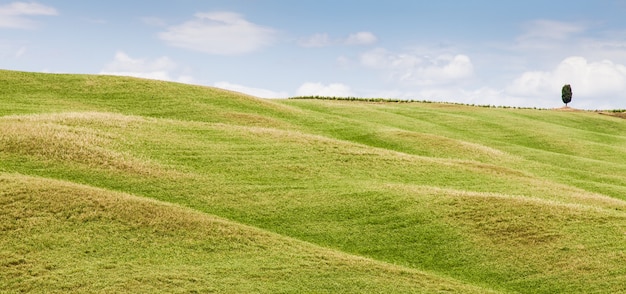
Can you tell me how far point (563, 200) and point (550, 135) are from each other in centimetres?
4010

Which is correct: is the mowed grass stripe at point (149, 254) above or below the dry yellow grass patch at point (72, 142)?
below

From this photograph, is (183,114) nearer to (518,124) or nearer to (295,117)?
(295,117)

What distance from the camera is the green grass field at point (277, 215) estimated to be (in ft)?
91.6

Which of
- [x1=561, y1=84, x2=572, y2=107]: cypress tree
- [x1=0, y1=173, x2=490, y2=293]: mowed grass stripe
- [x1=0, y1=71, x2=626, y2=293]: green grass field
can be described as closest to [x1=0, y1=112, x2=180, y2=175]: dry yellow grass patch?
[x1=0, y1=71, x2=626, y2=293]: green grass field

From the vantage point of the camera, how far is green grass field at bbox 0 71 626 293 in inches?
1099

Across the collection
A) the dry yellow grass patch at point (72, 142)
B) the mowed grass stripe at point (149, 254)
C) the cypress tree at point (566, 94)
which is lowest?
the mowed grass stripe at point (149, 254)

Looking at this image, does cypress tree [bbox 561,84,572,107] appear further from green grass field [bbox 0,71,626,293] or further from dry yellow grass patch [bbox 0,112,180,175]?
dry yellow grass patch [bbox 0,112,180,175]

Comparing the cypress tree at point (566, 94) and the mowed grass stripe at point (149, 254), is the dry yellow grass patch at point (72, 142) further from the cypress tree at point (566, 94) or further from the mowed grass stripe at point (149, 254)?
the cypress tree at point (566, 94)

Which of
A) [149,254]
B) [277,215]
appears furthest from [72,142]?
[149,254]

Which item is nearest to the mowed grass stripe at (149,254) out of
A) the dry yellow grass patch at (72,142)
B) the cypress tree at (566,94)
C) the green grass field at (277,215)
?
the green grass field at (277,215)

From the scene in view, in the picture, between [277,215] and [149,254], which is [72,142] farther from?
[149,254]

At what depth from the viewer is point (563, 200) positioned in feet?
142

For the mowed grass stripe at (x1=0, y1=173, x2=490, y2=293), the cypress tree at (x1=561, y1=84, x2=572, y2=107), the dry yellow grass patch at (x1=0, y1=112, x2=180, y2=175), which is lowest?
the mowed grass stripe at (x1=0, y1=173, x2=490, y2=293)

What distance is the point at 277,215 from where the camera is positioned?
35.4 meters
